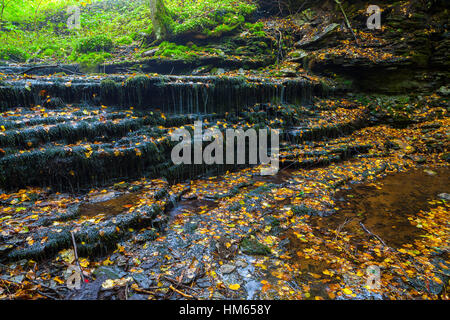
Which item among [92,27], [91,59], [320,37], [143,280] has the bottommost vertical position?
[143,280]

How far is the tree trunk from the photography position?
10.9m

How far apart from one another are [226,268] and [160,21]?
12162 millimetres

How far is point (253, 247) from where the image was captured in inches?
137

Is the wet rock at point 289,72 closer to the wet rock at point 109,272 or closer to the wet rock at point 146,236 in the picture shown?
the wet rock at point 146,236

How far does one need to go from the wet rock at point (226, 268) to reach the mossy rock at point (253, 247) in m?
0.40

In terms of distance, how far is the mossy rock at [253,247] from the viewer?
11.1ft

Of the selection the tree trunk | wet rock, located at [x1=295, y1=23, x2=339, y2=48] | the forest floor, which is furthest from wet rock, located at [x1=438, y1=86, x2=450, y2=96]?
the tree trunk

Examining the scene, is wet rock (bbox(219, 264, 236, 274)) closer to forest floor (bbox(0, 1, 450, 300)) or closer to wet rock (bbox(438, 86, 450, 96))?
forest floor (bbox(0, 1, 450, 300))

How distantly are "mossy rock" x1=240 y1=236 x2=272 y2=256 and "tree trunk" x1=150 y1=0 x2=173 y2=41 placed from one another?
1131cm

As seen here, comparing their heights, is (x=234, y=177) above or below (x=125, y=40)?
below

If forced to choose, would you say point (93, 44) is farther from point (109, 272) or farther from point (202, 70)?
point (109, 272)

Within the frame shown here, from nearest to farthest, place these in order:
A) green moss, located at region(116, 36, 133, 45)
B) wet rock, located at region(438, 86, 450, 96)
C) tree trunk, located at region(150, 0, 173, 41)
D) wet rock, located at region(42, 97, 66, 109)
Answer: wet rock, located at region(42, 97, 66, 109)
wet rock, located at region(438, 86, 450, 96)
tree trunk, located at region(150, 0, 173, 41)
green moss, located at region(116, 36, 133, 45)

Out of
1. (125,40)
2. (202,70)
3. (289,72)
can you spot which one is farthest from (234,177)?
(125,40)

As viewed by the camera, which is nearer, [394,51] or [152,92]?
[152,92]
